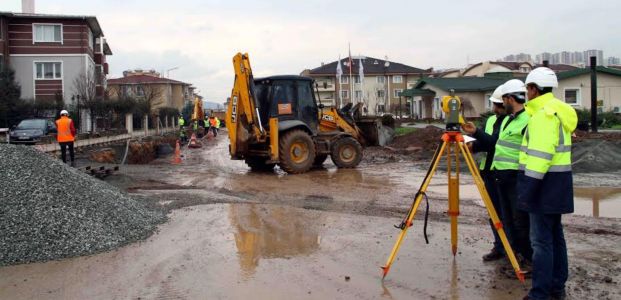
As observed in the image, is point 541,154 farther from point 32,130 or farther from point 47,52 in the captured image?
point 47,52

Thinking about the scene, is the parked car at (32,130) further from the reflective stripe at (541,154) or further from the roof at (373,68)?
the roof at (373,68)

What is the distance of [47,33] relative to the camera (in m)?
43.8

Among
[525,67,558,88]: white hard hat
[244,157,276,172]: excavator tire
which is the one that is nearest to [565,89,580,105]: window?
[244,157,276,172]: excavator tire

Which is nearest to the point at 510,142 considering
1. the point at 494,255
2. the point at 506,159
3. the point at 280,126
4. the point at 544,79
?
the point at 506,159

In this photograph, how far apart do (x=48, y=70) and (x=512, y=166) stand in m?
44.3

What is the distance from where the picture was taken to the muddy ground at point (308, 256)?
18.0ft

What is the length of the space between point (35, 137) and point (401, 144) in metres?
17.1

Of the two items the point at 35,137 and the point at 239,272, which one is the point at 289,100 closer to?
the point at 239,272

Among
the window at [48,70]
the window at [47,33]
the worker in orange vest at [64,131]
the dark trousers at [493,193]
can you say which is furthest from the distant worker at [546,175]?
the window at [47,33]

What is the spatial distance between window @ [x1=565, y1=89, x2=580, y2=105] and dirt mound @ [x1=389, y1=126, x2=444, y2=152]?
16.1 m

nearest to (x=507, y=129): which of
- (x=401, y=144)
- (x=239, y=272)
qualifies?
(x=239, y=272)

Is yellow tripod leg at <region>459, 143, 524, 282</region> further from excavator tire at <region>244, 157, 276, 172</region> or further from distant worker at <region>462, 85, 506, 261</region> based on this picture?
excavator tire at <region>244, 157, 276, 172</region>

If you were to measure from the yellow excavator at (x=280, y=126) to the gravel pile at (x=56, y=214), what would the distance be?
659cm

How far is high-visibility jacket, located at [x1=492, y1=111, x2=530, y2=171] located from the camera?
5.60 metres
